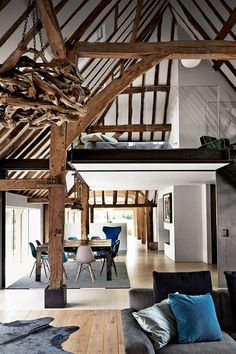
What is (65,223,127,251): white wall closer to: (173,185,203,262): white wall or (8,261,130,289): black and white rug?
(173,185,203,262): white wall

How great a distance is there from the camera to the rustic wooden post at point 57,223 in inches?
247

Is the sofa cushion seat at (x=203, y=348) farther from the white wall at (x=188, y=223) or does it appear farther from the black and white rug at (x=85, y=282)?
the white wall at (x=188, y=223)

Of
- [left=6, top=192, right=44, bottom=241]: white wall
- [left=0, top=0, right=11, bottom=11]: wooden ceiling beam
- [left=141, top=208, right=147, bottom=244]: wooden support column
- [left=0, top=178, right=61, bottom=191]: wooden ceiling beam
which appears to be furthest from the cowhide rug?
[left=141, top=208, right=147, bottom=244]: wooden support column

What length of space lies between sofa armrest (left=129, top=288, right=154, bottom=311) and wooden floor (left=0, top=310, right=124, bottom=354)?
2.41ft

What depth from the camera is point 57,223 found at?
6.39 metres

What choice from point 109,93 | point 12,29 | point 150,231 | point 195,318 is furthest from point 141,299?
point 150,231

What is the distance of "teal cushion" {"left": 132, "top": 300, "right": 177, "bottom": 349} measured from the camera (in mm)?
3262

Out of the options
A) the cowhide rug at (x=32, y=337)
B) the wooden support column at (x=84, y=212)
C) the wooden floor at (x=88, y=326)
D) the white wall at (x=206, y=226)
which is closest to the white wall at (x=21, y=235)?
the wooden support column at (x=84, y=212)

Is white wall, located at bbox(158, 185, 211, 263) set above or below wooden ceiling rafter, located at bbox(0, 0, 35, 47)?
below

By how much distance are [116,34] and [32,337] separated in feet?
19.4

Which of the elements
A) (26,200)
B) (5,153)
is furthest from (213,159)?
(26,200)

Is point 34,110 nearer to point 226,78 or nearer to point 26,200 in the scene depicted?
point 226,78

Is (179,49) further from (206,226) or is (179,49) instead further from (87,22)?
(206,226)

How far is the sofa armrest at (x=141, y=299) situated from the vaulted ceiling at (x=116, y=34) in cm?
263
